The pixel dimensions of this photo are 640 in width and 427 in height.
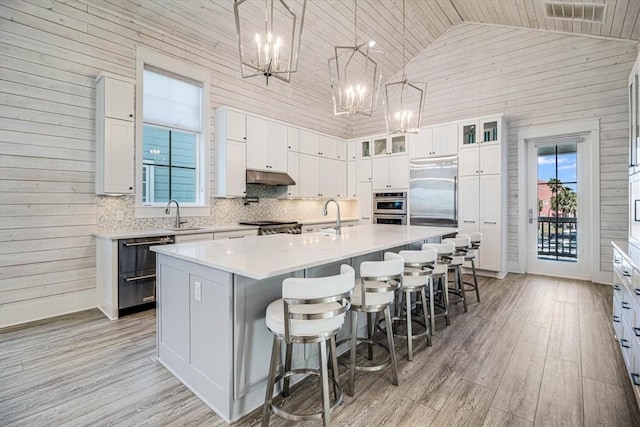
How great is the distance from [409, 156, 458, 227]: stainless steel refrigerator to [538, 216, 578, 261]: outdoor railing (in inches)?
59.9

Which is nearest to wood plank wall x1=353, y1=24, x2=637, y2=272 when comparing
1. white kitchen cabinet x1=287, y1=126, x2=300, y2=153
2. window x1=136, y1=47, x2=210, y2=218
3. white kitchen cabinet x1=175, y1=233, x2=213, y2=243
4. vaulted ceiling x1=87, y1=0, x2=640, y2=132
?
vaulted ceiling x1=87, y1=0, x2=640, y2=132

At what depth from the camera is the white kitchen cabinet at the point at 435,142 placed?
18.6 ft

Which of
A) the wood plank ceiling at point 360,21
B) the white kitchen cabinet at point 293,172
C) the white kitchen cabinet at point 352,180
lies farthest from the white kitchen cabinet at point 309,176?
the wood plank ceiling at point 360,21

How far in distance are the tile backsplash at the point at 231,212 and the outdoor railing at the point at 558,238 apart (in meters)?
3.55

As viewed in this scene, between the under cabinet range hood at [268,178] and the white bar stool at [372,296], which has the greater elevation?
the under cabinet range hood at [268,178]

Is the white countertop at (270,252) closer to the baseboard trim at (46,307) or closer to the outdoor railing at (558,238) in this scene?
the baseboard trim at (46,307)

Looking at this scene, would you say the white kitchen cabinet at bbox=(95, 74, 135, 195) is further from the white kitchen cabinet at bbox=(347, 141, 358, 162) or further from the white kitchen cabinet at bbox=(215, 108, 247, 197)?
the white kitchen cabinet at bbox=(347, 141, 358, 162)

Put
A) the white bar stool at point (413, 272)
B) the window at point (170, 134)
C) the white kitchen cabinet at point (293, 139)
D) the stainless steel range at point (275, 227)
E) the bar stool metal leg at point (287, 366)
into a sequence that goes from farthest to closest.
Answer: the white kitchen cabinet at point (293, 139) → the stainless steel range at point (275, 227) → the window at point (170, 134) → the white bar stool at point (413, 272) → the bar stool metal leg at point (287, 366)

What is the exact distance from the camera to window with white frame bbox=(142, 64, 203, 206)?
4.31 m

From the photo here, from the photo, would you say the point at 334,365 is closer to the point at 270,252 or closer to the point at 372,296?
the point at 372,296

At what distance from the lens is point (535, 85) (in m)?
5.34

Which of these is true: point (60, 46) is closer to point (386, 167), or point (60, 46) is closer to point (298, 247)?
point (298, 247)

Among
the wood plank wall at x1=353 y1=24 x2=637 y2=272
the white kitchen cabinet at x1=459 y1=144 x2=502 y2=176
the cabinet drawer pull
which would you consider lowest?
the cabinet drawer pull

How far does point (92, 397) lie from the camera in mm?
2084
